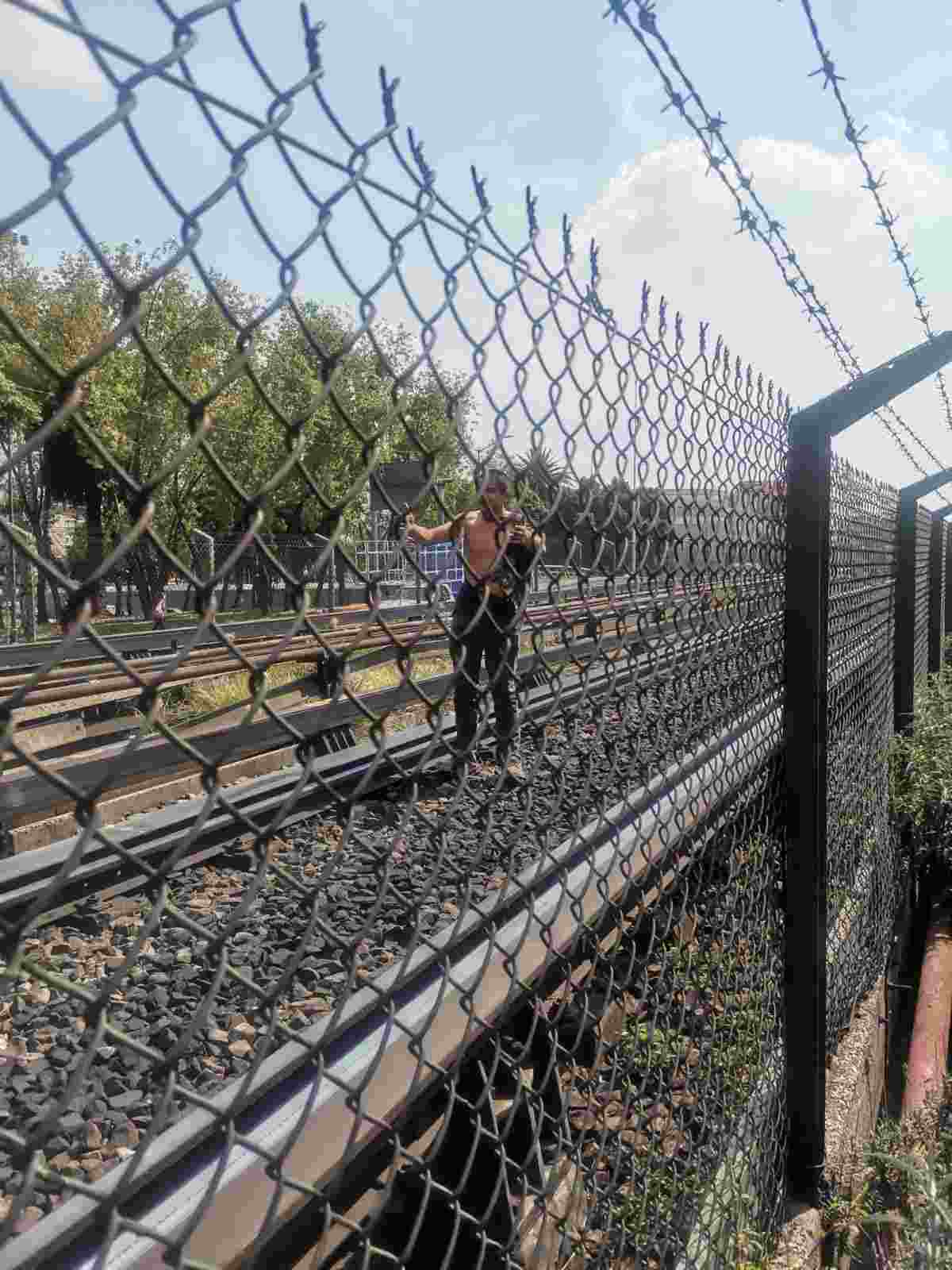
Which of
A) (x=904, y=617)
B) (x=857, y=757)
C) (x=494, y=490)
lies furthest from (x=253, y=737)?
(x=904, y=617)

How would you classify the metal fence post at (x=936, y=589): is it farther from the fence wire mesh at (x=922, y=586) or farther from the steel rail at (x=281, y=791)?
the steel rail at (x=281, y=791)

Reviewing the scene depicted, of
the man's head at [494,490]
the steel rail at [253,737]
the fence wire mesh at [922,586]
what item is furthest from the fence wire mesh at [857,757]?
the man's head at [494,490]

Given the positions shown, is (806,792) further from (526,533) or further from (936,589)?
(936,589)

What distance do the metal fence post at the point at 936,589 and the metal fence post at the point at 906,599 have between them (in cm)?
279

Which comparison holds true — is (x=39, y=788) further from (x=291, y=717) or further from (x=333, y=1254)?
(x=333, y=1254)

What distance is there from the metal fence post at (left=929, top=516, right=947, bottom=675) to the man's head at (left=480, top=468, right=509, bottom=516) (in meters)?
9.85

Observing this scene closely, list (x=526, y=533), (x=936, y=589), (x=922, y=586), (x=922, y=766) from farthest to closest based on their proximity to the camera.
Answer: (x=936, y=589) → (x=922, y=586) → (x=922, y=766) → (x=526, y=533)

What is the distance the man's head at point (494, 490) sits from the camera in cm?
164

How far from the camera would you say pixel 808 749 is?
11.6 ft

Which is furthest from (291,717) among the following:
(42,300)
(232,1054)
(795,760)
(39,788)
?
(42,300)

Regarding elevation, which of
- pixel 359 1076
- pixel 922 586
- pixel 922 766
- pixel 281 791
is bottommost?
pixel 922 766

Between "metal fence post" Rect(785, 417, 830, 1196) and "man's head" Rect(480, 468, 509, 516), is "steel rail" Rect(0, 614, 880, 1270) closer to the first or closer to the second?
"man's head" Rect(480, 468, 509, 516)

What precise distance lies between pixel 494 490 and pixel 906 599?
7033 mm

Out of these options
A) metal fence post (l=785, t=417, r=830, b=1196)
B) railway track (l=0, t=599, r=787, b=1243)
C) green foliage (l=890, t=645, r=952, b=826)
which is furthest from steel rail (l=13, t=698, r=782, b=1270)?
green foliage (l=890, t=645, r=952, b=826)
